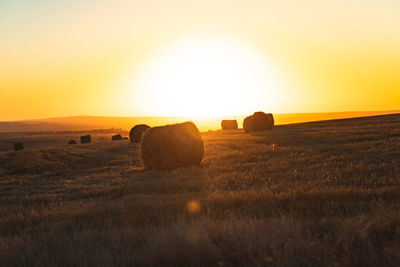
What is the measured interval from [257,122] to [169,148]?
83.3 ft

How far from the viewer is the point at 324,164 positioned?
10070 millimetres

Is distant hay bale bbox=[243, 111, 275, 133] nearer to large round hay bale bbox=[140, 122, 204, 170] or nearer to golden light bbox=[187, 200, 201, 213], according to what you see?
large round hay bale bbox=[140, 122, 204, 170]

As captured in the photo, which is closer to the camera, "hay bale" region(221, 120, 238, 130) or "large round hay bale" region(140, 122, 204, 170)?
"large round hay bale" region(140, 122, 204, 170)

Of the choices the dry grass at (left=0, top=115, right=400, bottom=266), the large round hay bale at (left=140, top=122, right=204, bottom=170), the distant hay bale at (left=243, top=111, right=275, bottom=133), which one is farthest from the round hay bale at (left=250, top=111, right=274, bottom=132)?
the dry grass at (left=0, top=115, right=400, bottom=266)

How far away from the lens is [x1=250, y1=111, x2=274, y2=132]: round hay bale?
38.2 metres

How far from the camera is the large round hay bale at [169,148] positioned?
14539mm

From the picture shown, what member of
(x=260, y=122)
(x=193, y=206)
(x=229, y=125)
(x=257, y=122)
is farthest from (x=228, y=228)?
(x=229, y=125)

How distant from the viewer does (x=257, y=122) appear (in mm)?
38219

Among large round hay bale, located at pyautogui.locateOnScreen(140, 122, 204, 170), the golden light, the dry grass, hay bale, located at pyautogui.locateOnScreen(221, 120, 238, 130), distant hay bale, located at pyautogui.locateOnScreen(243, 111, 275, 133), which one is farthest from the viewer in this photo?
hay bale, located at pyautogui.locateOnScreen(221, 120, 238, 130)

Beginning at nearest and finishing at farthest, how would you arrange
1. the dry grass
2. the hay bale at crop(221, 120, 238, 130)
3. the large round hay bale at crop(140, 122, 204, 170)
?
the dry grass, the large round hay bale at crop(140, 122, 204, 170), the hay bale at crop(221, 120, 238, 130)

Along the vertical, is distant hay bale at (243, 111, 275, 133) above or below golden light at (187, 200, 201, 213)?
above

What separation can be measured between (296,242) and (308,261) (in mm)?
367

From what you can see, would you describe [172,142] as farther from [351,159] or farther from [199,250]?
[199,250]

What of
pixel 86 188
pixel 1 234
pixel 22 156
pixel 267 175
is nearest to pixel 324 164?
pixel 267 175
